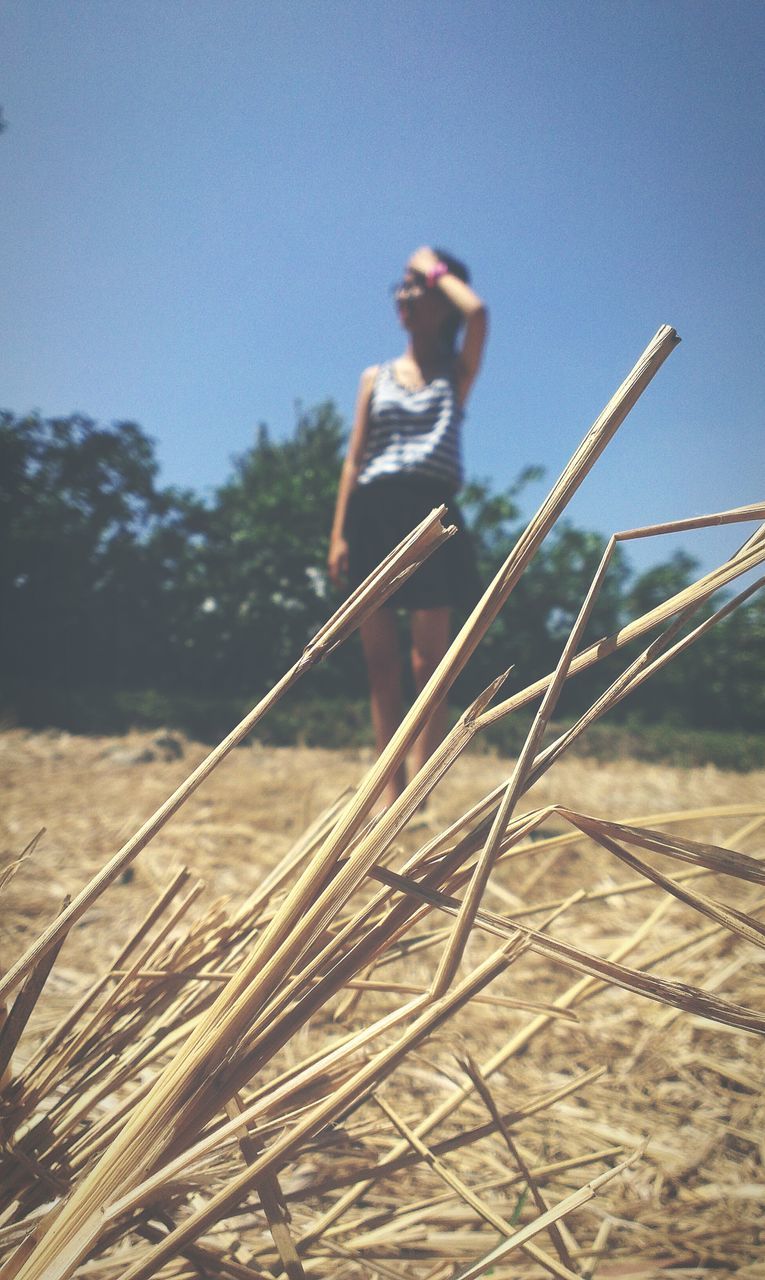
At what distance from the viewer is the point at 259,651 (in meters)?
4.50

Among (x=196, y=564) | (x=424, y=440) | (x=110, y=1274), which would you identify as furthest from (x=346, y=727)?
(x=110, y=1274)

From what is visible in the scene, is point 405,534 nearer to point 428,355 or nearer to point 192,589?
point 428,355

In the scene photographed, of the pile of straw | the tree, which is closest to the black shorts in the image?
the pile of straw

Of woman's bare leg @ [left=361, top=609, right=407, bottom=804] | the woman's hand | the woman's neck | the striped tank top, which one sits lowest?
woman's bare leg @ [left=361, top=609, right=407, bottom=804]

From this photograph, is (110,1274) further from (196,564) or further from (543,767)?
(196,564)

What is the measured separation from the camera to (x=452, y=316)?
8.32 feet

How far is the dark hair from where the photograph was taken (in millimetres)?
2492

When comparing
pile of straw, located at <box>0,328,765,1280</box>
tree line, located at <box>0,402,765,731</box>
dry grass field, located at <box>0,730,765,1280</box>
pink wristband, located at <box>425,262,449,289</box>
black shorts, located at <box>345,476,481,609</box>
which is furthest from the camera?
tree line, located at <box>0,402,765,731</box>

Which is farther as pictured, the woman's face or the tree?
the tree

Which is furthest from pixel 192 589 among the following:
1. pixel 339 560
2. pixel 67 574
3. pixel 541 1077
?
pixel 541 1077

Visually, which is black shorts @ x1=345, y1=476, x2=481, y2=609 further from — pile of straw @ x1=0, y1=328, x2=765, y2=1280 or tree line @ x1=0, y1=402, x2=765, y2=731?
tree line @ x1=0, y1=402, x2=765, y2=731

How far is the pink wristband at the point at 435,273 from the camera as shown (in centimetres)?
245

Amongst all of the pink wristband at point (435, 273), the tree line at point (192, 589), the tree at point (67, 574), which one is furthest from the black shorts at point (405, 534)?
the tree at point (67, 574)

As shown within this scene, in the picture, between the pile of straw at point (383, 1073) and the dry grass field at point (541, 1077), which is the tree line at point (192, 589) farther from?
the pile of straw at point (383, 1073)
